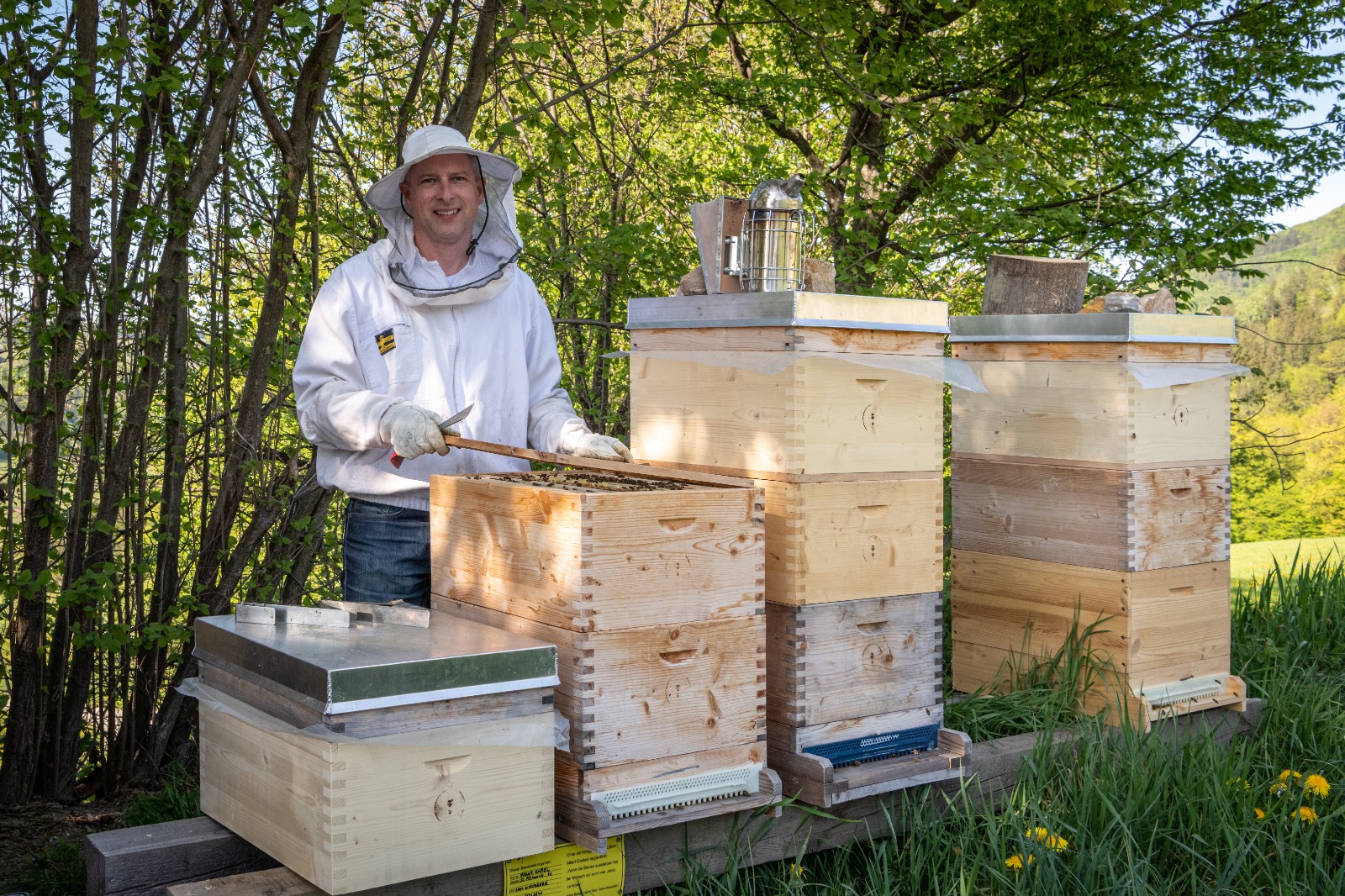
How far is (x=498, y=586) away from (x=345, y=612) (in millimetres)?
338

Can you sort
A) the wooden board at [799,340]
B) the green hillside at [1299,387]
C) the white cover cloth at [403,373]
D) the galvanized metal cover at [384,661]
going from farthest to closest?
the green hillside at [1299,387], the white cover cloth at [403,373], the wooden board at [799,340], the galvanized metal cover at [384,661]

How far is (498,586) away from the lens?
249 centimetres

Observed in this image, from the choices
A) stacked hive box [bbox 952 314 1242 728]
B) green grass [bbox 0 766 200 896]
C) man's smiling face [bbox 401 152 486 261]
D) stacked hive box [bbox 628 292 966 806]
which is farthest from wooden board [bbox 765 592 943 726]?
green grass [bbox 0 766 200 896]

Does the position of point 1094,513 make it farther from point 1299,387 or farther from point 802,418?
point 1299,387

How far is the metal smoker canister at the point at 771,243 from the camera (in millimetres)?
2916

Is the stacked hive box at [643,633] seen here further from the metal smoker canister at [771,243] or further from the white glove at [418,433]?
the metal smoker canister at [771,243]

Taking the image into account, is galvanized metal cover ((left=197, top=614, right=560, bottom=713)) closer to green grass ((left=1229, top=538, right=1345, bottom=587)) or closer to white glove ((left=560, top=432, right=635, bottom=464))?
white glove ((left=560, top=432, right=635, bottom=464))

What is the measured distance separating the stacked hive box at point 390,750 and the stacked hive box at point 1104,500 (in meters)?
1.83

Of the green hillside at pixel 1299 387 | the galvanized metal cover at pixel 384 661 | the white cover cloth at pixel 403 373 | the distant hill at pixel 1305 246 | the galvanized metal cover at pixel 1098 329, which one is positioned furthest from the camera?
the distant hill at pixel 1305 246

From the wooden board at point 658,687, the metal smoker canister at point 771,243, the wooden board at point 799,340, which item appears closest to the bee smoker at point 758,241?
the metal smoker canister at point 771,243

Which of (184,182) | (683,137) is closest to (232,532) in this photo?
(184,182)

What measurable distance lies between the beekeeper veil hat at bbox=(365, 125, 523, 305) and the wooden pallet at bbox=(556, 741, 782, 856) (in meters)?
1.41

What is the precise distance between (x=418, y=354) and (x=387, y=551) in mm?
537

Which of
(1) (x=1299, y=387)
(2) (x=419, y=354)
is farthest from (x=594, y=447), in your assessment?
(1) (x=1299, y=387)
